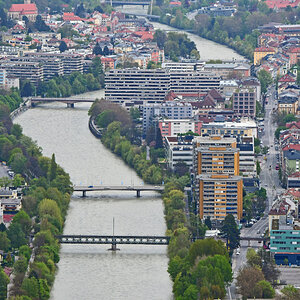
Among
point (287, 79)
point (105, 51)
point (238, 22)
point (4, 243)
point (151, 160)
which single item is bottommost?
point (4, 243)

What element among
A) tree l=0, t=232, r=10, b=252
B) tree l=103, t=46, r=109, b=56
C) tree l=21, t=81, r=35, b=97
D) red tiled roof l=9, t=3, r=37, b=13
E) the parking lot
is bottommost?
the parking lot

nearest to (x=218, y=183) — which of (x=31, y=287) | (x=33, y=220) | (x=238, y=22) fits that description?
(x=33, y=220)

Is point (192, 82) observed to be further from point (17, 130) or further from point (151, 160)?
point (151, 160)

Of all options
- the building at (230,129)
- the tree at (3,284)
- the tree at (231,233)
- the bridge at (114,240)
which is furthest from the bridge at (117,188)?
the tree at (3,284)

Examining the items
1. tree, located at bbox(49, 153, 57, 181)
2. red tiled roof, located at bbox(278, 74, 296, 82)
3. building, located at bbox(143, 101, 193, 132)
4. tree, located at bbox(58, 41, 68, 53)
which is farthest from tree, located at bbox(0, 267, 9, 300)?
tree, located at bbox(58, 41, 68, 53)

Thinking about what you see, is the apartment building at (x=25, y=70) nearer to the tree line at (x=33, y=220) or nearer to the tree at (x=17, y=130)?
the tree at (x=17, y=130)

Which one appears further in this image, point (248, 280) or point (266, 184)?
point (266, 184)

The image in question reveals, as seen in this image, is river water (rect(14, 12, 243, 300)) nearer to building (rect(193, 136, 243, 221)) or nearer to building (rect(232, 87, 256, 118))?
building (rect(193, 136, 243, 221))
